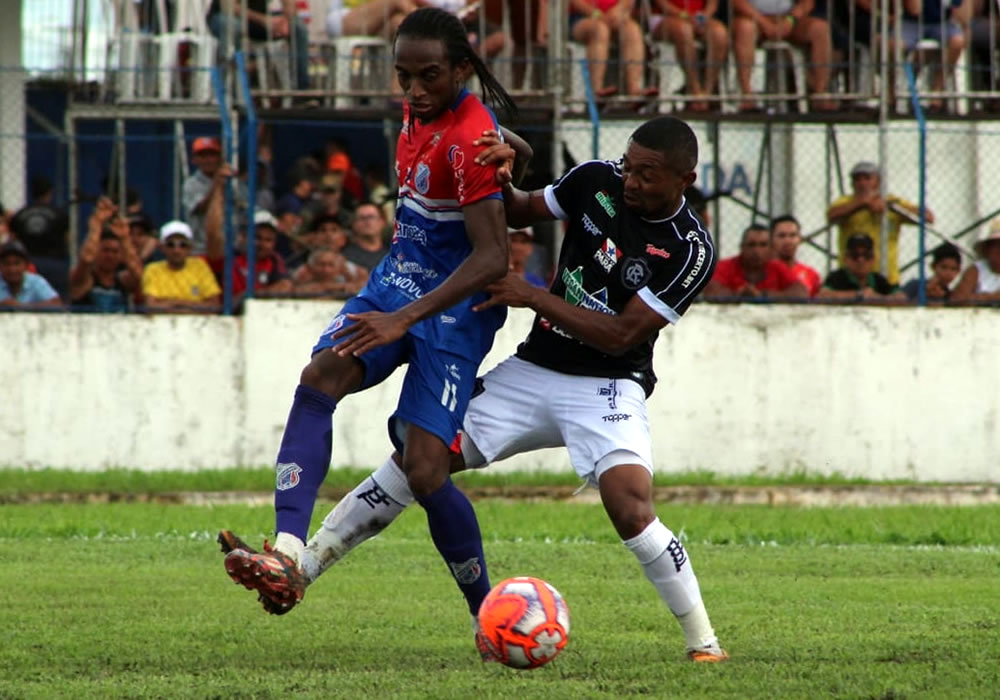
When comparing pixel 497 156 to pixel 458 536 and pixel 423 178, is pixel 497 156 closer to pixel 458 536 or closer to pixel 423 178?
pixel 423 178

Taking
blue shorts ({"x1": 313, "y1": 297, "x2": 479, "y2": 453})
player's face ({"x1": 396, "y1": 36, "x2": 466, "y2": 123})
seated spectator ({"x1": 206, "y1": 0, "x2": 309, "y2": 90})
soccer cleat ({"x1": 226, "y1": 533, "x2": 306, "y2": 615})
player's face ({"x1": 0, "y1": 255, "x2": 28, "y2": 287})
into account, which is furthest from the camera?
seated spectator ({"x1": 206, "y1": 0, "x2": 309, "y2": 90})

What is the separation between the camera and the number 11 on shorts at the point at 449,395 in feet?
21.5

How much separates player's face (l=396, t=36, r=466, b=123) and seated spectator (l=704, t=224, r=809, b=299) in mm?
8687

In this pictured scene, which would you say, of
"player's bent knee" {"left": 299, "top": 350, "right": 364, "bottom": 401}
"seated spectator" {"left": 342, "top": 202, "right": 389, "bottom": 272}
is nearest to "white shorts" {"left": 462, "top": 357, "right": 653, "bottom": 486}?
"player's bent knee" {"left": 299, "top": 350, "right": 364, "bottom": 401}

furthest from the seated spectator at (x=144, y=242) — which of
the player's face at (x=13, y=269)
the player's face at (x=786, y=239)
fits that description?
the player's face at (x=786, y=239)

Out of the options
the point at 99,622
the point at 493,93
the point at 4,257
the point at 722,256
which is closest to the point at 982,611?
the point at 493,93

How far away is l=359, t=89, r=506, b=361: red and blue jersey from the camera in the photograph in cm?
655

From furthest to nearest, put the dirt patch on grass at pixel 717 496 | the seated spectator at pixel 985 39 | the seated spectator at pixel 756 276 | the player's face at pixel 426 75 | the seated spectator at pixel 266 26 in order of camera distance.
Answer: the seated spectator at pixel 985 39, the seated spectator at pixel 266 26, the seated spectator at pixel 756 276, the dirt patch on grass at pixel 717 496, the player's face at pixel 426 75

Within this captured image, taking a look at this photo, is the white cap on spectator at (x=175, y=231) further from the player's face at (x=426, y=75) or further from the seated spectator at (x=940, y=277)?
the player's face at (x=426, y=75)

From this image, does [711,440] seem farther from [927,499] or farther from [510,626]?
[510,626]

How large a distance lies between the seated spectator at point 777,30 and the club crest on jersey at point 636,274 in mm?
9264

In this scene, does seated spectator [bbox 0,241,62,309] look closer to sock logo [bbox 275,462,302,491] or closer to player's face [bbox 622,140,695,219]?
sock logo [bbox 275,462,302,491]

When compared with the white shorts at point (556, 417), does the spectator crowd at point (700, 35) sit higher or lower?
higher

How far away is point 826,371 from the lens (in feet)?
49.3
